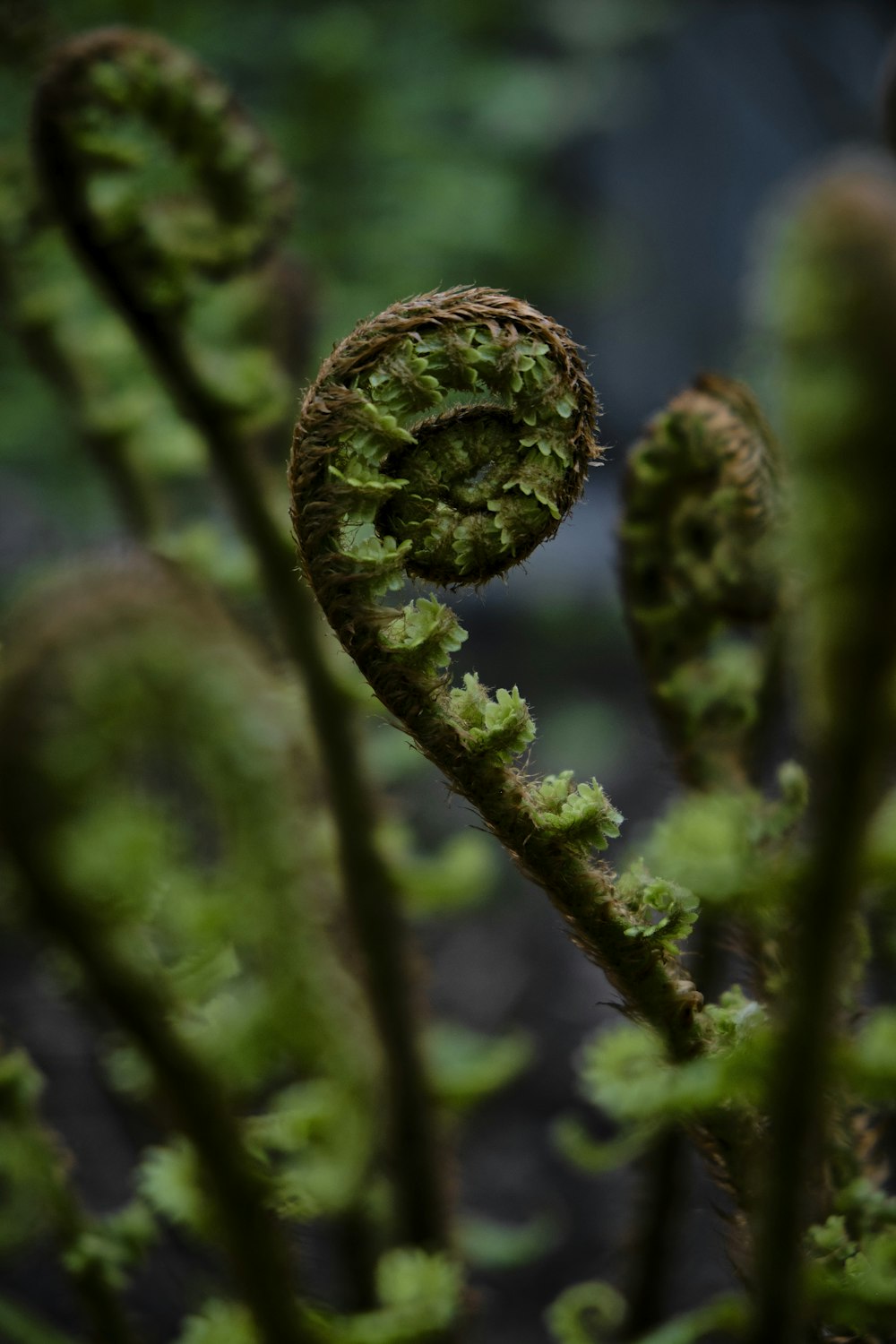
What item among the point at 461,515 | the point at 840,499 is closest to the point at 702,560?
the point at 461,515

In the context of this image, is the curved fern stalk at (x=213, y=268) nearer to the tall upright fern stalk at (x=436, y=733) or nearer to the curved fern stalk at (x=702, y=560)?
the tall upright fern stalk at (x=436, y=733)

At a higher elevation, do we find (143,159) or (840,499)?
(143,159)

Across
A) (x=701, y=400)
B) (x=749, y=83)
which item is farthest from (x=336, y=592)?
(x=749, y=83)

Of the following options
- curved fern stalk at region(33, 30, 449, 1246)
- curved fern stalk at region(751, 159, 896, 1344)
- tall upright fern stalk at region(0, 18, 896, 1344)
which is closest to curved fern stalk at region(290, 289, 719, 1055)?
tall upright fern stalk at region(0, 18, 896, 1344)

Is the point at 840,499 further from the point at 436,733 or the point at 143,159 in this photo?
the point at 143,159

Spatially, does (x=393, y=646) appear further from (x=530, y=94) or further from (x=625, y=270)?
(x=625, y=270)

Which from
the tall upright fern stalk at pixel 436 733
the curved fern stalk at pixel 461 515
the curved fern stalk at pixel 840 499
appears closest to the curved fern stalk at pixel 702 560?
the tall upright fern stalk at pixel 436 733
